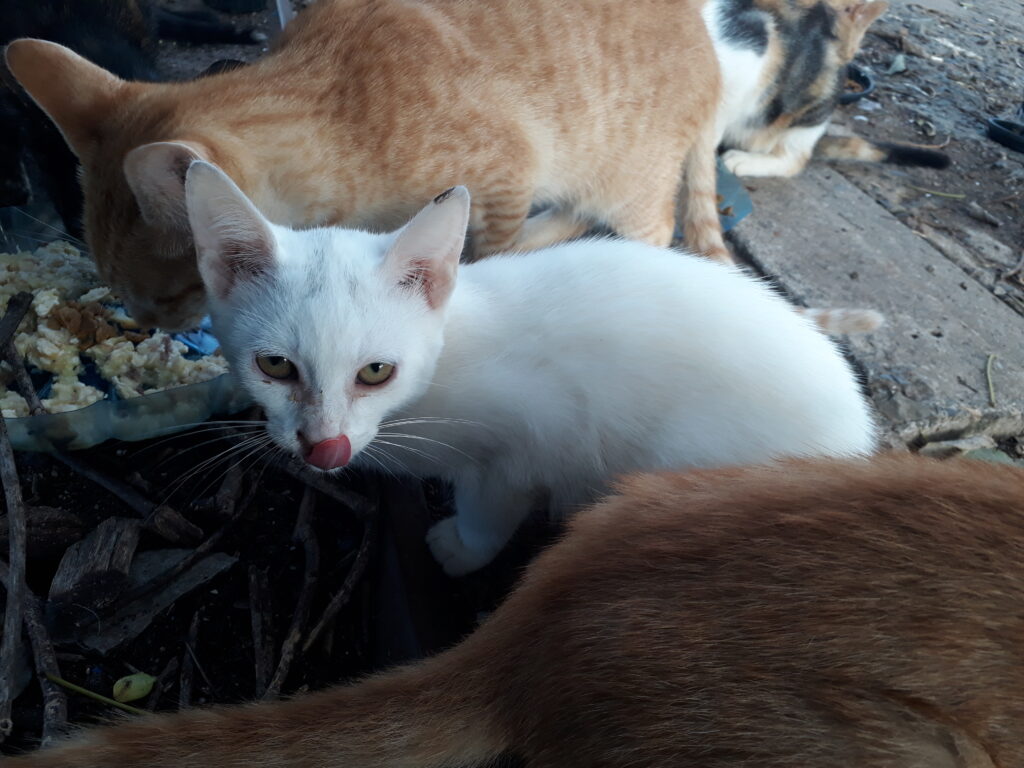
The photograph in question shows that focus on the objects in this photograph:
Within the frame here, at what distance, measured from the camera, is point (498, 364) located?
133 cm

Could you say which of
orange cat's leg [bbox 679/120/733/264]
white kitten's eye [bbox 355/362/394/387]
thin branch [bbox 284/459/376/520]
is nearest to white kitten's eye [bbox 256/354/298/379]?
white kitten's eye [bbox 355/362/394/387]

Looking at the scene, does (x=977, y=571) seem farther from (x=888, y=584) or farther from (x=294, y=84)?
(x=294, y=84)

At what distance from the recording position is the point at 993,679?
0.66m

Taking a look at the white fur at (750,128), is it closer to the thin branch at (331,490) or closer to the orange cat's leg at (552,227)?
the orange cat's leg at (552,227)

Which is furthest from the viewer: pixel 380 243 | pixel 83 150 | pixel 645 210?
pixel 645 210

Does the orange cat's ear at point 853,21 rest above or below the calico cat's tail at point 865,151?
above

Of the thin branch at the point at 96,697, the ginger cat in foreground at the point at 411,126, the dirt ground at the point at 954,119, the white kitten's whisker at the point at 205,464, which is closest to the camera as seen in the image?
the thin branch at the point at 96,697

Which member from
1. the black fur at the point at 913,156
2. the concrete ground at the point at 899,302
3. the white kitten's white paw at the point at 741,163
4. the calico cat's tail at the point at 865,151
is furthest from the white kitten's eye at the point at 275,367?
the black fur at the point at 913,156

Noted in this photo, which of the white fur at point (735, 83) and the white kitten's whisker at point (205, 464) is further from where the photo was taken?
the white fur at point (735, 83)

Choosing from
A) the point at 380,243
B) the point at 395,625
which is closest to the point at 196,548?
the point at 395,625

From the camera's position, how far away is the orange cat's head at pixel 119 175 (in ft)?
4.91

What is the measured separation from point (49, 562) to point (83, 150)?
2.83 ft

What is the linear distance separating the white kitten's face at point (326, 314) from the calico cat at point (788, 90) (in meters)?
2.24

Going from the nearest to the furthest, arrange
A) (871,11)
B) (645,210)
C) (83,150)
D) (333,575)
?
(333,575) < (83,150) < (645,210) < (871,11)
